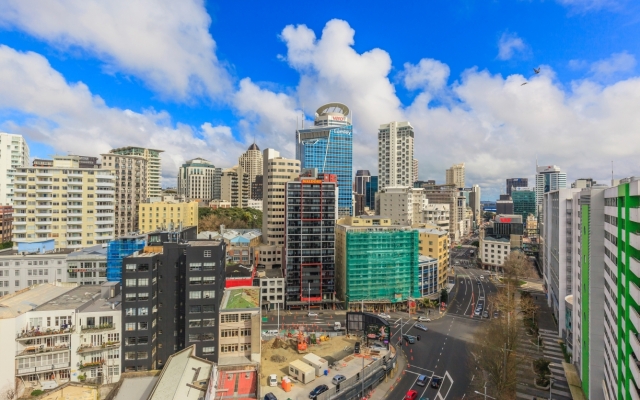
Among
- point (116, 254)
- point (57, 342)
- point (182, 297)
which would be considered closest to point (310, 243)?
→ point (182, 297)

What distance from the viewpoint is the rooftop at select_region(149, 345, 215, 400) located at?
3042 centimetres

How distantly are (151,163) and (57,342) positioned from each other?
531 ft

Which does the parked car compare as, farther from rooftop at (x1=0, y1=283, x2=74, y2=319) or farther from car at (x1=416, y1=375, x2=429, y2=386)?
rooftop at (x1=0, y1=283, x2=74, y2=319)

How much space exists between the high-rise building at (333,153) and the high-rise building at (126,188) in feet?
238

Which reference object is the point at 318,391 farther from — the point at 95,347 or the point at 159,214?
the point at 159,214

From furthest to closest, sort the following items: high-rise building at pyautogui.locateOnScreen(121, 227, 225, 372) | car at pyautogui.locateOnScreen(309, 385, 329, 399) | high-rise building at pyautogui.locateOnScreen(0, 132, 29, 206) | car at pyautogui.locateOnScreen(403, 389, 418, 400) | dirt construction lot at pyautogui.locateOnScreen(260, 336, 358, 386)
Result: high-rise building at pyautogui.locateOnScreen(0, 132, 29, 206), dirt construction lot at pyautogui.locateOnScreen(260, 336, 358, 386), high-rise building at pyautogui.locateOnScreen(121, 227, 225, 372), car at pyautogui.locateOnScreen(403, 389, 418, 400), car at pyautogui.locateOnScreen(309, 385, 329, 399)

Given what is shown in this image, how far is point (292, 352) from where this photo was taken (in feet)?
198

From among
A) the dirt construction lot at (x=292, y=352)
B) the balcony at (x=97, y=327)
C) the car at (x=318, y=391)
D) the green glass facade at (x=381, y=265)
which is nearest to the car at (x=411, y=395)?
the car at (x=318, y=391)

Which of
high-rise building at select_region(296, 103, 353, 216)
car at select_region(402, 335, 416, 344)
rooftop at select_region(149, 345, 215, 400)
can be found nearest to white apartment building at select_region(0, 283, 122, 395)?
rooftop at select_region(149, 345, 215, 400)

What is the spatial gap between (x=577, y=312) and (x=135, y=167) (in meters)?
141

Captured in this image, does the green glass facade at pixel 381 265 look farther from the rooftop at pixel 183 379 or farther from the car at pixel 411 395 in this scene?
the rooftop at pixel 183 379

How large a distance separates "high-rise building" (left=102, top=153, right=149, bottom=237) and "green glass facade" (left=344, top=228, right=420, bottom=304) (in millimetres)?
85276

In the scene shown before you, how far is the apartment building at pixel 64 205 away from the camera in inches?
3282

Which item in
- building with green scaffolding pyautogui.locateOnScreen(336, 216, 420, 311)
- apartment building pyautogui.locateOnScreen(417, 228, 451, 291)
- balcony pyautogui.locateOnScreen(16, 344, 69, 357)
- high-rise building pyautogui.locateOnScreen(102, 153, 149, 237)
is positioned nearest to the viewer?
balcony pyautogui.locateOnScreen(16, 344, 69, 357)
